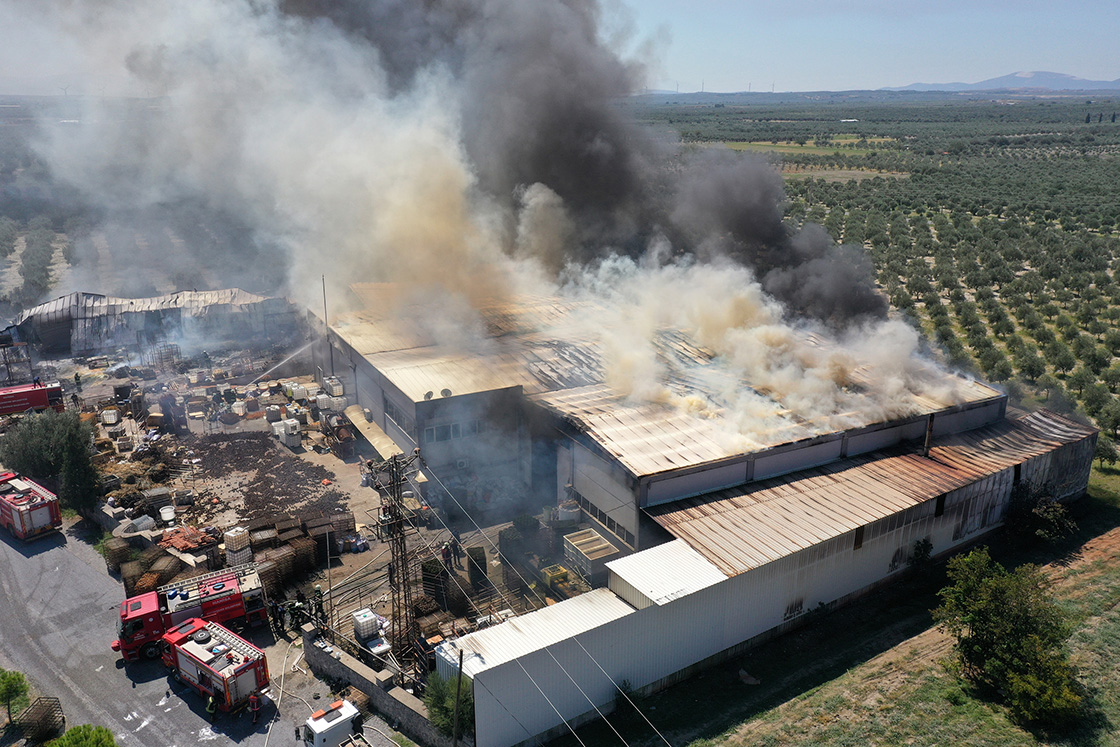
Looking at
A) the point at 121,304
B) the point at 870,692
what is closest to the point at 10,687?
the point at 870,692

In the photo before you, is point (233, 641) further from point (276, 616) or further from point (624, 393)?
point (624, 393)

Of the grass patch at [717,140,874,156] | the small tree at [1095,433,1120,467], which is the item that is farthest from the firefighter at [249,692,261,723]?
the grass patch at [717,140,874,156]

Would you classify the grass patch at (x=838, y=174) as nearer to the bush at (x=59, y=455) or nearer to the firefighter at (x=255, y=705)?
the bush at (x=59, y=455)

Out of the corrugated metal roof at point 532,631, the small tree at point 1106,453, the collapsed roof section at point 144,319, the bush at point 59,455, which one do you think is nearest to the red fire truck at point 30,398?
the bush at point 59,455

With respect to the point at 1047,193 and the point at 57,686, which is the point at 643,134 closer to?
the point at 57,686

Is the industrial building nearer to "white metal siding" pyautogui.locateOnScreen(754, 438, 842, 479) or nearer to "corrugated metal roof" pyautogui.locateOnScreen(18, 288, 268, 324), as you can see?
"white metal siding" pyautogui.locateOnScreen(754, 438, 842, 479)
